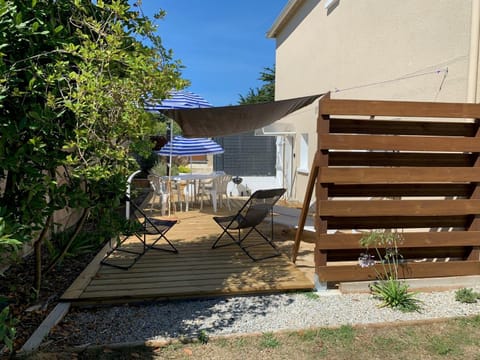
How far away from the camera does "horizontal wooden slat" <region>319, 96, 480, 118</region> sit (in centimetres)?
378

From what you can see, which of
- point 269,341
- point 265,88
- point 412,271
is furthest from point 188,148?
point 265,88

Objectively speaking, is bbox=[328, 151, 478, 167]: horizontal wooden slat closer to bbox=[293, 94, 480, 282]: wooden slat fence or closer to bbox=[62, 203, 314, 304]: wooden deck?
bbox=[293, 94, 480, 282]: wooden slat fence

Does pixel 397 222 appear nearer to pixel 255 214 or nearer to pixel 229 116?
pixel 255 214

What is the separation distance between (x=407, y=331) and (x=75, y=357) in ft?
9.20

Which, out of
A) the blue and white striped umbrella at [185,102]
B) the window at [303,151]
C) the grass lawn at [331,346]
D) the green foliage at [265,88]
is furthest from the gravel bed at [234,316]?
the green foliage at [265,88]

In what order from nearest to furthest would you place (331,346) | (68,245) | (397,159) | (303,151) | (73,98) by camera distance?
(73,98), (331,346), (68,245), (397,159), (303,151)

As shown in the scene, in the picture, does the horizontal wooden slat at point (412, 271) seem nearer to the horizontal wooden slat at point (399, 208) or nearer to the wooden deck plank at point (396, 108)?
the horizontal wooden slat at point (399, 208)

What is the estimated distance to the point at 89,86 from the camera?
2559 millimetres

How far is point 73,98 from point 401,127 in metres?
3.37

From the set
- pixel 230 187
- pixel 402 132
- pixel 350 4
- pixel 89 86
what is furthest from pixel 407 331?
pixel 230 187

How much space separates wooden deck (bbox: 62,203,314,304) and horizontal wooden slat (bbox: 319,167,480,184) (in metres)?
1.27

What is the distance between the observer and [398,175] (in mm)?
3963

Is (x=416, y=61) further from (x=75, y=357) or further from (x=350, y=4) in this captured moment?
(x=75, y=357)

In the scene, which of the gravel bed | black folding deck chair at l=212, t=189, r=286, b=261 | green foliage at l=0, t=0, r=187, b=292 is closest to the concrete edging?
the gravel bed
